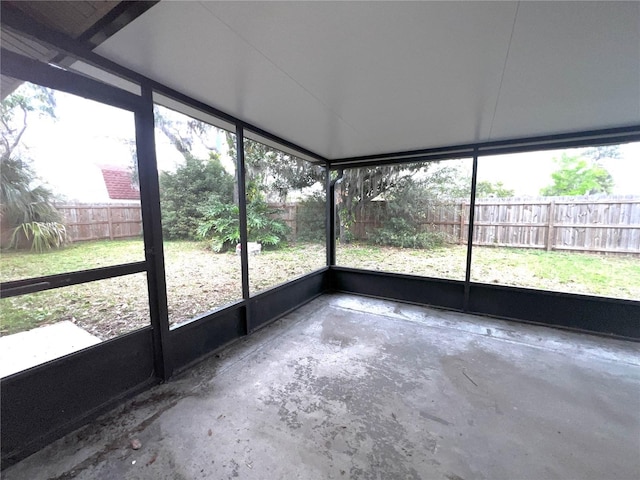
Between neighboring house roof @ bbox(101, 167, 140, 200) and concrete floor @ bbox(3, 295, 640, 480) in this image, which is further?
neighboring house roof @ bbox(101, 167, 140, 200)

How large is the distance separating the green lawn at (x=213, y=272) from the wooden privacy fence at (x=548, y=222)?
0.15 meters

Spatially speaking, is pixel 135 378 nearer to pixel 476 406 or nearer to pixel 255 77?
pixel 255 77

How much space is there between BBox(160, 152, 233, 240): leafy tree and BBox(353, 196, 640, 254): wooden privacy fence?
3.06 metres

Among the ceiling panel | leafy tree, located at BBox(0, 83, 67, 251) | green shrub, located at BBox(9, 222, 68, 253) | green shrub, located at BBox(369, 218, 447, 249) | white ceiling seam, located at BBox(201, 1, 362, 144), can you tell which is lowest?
green shrub, located at BBox(369, 218, 447, 249)

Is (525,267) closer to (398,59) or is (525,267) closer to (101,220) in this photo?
(398,59)

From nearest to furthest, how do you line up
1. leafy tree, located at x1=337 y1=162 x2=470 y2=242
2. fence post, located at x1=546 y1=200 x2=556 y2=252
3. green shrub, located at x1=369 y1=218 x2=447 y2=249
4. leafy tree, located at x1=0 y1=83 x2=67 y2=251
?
leafy tree, located at x1=0 y1=83 x2=67 y2=251 < fence post, located at x1=546 y1=200 x2=556 y2=252 < leafy tree, located at x1=337 y1=162 x2=470 y2=242 < green shrub, located at x1=369 y1=218 x2=447 y2=249

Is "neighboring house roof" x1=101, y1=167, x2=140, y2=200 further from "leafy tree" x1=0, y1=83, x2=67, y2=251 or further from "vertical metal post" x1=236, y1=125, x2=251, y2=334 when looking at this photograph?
"vertical metal post" x1=236, y1=125, x2=251, y2=334

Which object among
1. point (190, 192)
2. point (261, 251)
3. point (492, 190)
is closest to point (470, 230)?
point (492, 190)

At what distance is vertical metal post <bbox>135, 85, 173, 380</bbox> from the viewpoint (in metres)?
1.77

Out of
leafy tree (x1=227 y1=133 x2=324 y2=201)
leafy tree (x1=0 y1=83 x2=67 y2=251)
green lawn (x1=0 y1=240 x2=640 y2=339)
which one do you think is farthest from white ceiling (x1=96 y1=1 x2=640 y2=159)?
green lawn (x1=0 y1=240 x2=640 y2=339)

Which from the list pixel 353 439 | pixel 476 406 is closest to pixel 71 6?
pixel 353 439

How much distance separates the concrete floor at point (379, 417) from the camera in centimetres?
130

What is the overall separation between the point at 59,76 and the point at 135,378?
1.99m

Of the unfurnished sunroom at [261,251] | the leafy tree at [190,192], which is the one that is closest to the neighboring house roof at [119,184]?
the unfurnished sunroom at [261,251]
